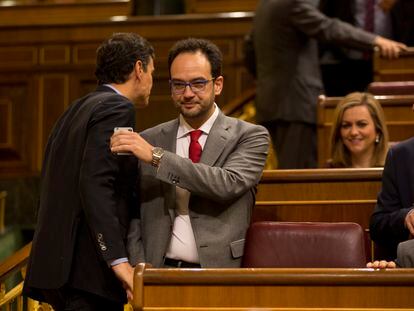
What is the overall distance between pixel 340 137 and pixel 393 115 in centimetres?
56

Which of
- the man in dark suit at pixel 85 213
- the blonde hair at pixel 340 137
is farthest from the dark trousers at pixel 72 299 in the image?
the blonde hair at pixel 340 137

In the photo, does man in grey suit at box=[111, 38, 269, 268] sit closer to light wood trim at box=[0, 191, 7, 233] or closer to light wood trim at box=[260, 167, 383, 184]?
light wood trim at box=[260, 167, 383, 184]

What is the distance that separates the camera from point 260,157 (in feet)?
8.24

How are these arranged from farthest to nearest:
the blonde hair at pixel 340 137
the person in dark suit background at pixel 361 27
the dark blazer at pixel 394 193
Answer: the person in dark suit background at pixel 361 27 → the blonde hair at pixel 340 137 → the dark blazer at pixel 394 193

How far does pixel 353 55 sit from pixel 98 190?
105 inches

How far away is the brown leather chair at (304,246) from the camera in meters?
2.45

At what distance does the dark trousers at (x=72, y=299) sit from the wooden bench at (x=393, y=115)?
1755mm

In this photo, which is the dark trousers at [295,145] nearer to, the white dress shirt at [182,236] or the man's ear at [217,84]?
the man's ear at [217,84]

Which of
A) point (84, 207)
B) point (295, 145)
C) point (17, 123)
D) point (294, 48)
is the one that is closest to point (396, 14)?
point (294, 48)

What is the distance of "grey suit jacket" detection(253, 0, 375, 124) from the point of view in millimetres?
4363

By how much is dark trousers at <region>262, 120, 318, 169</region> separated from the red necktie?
5.99 feet

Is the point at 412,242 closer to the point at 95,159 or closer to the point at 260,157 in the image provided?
the point at 260,157

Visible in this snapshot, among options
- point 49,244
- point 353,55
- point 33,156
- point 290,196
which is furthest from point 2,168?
point 49,244

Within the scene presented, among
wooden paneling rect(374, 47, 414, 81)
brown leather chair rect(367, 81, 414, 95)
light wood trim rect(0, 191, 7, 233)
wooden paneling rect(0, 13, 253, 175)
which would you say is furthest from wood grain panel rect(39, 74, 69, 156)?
brown leather chair rect(367, 81, 414, 95)
